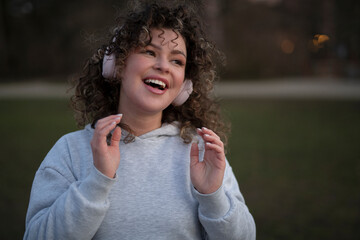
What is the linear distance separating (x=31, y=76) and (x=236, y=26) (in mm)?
15882

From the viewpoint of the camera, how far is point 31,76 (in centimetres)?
2756

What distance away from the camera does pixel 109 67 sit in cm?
180

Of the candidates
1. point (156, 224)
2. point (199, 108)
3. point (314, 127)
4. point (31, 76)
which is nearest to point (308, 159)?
point (314, 127)

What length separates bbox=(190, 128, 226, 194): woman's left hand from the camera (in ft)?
5.31

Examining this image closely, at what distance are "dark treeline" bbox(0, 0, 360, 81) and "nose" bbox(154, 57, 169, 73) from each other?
18.4 metres

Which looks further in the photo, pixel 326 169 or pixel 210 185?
pixel 326 169

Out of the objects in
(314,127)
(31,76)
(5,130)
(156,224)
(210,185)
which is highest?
(210,185)

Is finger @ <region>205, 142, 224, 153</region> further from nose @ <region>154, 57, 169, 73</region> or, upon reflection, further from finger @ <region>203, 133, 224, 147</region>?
nose @ <region>154, 57, 169, 73</region>

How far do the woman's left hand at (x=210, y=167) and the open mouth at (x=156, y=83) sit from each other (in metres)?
0.29

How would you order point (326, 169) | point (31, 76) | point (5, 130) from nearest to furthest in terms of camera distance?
1. point (326, 169)
2. point (5, 130)
3. point (31, 76)

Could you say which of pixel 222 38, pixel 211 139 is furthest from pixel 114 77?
pixel 222 38

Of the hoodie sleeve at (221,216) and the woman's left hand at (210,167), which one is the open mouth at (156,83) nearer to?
the woman's left hand at (210,167)

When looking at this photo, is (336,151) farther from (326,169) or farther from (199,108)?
(199,108)

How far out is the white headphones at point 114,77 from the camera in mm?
1792
